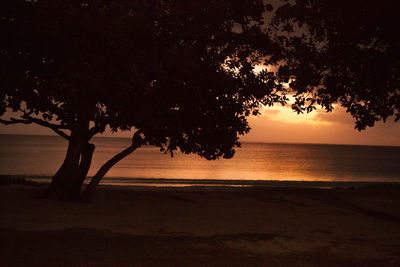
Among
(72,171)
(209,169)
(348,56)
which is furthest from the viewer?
(209,169)

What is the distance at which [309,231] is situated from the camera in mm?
A: 13602

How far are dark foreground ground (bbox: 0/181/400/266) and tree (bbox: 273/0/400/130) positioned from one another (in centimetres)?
384

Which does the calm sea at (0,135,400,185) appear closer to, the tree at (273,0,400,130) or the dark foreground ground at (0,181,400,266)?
the dark foreground ground at (0,181,400,266)

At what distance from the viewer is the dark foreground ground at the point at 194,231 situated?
9484 millimetres

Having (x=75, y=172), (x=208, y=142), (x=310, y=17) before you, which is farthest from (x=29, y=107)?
(x=310, y=17)

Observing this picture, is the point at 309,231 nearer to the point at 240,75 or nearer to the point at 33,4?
the point at 240,75

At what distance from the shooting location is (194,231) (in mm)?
12992

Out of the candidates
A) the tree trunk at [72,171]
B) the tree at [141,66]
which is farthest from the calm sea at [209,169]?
the tree at [141,66]

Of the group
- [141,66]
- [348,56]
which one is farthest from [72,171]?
[348,56]

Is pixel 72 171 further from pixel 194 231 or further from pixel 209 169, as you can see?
pixel 209 169

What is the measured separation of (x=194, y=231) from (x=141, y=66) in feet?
16.7

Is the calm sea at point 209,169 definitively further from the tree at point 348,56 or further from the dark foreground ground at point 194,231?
the tree at point 348,56

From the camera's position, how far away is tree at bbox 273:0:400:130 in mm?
11828

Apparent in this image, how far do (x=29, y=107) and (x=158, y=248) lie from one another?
29.2 feet
